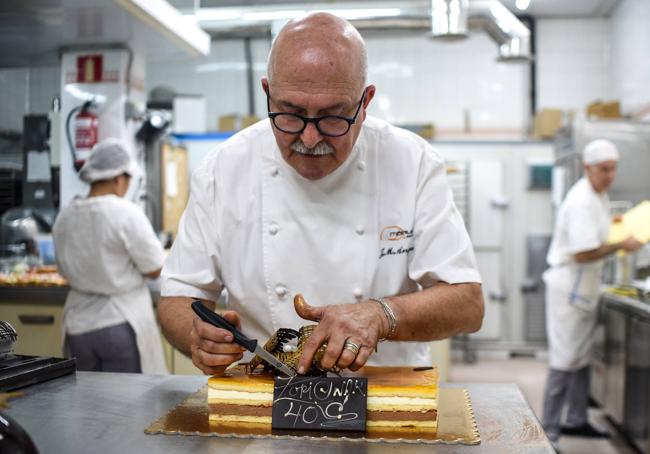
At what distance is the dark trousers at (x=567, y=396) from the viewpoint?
4211mm

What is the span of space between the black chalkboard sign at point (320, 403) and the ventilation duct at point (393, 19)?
13.5 ft

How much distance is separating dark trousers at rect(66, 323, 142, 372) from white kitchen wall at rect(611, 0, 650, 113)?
4.59m

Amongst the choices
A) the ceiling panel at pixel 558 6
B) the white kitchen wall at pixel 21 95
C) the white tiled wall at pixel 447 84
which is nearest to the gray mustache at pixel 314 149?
the white kitchen wall at pixel 21 95

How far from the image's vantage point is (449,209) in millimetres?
1691

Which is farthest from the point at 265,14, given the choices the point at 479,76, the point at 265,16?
the point at 479,76

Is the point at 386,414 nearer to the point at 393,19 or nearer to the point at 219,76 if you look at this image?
the point at 393,19

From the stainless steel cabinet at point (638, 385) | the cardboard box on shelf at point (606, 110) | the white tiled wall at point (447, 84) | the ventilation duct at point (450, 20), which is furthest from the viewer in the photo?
the white tiled wall at point (447, 84)

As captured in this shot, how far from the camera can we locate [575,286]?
4281mm

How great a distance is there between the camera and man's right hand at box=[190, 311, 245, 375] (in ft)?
4.37

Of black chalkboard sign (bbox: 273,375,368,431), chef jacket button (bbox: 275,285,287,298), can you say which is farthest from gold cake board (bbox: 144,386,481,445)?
chef jacket button (bbox: 275,285,287,298)

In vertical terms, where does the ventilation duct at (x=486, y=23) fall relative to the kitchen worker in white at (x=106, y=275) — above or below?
above

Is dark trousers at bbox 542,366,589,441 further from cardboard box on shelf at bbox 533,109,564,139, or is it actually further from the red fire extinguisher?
cardboard box on shelf at bbox 533,109,564,139

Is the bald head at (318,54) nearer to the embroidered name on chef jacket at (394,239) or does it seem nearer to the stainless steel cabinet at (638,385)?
the embroidered name on chef jacket at (394,239)

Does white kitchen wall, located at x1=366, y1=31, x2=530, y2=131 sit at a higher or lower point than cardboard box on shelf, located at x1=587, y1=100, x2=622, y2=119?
higher
